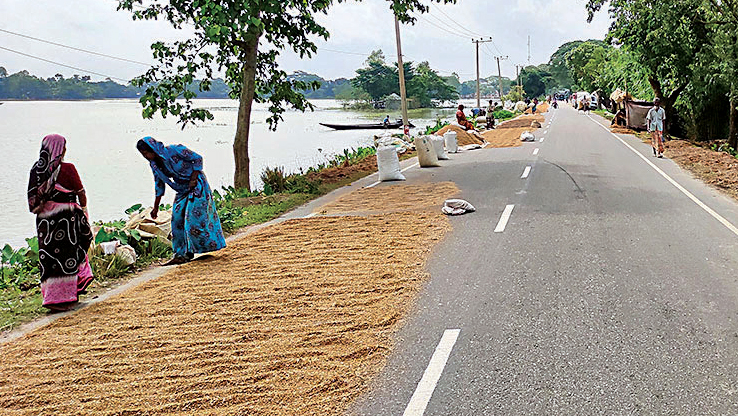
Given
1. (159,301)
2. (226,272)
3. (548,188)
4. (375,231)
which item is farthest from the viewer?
(548,188)

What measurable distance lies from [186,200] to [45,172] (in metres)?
2.16

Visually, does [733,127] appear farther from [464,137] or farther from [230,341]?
[230,341]

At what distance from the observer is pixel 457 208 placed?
1126 centimetres

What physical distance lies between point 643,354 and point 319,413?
2475mm

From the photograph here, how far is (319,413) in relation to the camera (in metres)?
4.19

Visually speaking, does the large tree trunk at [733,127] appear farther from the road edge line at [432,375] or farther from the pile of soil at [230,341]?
the road edge line at [432,375]

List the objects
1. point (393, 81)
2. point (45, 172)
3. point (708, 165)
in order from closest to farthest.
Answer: point (45, 172)
point (708, 165)
point (393, 81)

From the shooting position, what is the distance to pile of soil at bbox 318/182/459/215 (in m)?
12.3

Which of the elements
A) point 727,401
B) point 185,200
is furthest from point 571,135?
point 727,401

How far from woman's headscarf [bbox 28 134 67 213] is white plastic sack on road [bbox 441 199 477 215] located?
21.0 ft

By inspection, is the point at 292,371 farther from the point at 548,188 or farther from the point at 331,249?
the point at 548,188

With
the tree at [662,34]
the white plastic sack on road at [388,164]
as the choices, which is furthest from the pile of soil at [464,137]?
the white plastic sack on road at [388,164]

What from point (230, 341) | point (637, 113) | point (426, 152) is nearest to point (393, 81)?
point (637, 113)

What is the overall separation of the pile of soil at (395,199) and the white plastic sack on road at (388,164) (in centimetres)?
112
